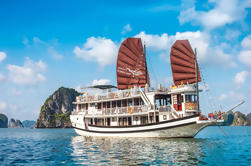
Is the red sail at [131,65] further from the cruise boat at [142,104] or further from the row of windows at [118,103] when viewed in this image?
the row of windows at [118,103]

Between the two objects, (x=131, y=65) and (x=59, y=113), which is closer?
(x=131, y=65)

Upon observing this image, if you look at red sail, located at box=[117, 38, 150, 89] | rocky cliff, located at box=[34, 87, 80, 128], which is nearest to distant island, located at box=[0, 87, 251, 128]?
rocky cliff, located at box=[34, 87, 80, 128]

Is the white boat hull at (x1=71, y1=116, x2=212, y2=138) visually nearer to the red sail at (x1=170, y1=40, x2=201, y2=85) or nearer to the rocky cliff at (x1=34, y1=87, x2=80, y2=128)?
the red sail at (x1=170, y1=40, x2=201, y2=85)

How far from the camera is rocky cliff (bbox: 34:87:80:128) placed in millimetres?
134875

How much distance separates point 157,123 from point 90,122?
1018cm

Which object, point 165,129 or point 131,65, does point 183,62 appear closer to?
point 165,129

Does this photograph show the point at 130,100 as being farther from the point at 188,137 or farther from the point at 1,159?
the point at 1,159

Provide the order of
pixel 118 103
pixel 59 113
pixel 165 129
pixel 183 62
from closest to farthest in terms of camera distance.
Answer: pixel 165 129 < pixel 183 62 < pixel 118 103 < pixel 59 113

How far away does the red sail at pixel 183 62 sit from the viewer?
23375 millimetres

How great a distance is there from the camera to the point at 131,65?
29766mm

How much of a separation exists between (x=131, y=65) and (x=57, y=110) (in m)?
125

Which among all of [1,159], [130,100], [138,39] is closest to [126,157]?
[1,159]

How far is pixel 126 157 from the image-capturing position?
13102mm

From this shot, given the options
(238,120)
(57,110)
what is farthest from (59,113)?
(238,120)
